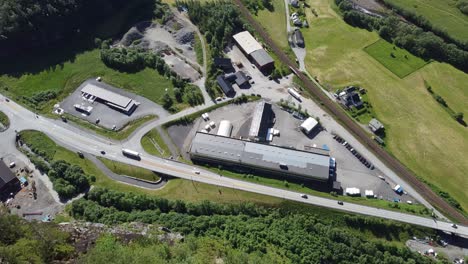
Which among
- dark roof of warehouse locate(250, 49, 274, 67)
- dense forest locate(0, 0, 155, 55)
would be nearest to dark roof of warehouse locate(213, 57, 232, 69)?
dark roof of warehouse locate(250, 49, 274, 67)

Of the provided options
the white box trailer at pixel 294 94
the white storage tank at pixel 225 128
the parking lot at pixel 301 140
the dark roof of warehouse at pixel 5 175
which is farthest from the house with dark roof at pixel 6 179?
the white box trailer at pixel 294 94

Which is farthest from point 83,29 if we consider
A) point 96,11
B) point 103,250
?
point 103,250

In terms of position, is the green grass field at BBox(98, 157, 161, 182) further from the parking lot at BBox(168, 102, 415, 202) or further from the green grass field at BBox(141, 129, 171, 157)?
the parking lot at BBox(168, 102, 415, 202)

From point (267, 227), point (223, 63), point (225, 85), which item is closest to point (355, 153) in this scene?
point (267, 227)

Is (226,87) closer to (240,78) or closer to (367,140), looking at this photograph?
(240,78)

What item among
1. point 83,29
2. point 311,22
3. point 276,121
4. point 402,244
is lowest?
point 402,244

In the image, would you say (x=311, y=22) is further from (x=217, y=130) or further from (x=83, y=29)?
(x=83, y=29)
